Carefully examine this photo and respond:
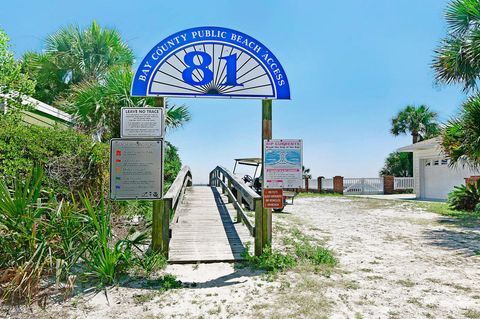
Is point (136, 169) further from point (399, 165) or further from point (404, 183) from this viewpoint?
point (399, 165)

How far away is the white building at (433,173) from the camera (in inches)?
679

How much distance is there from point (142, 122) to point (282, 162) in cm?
230

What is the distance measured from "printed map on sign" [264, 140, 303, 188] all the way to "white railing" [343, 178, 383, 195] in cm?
2205

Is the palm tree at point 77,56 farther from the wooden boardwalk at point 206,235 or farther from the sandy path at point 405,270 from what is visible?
the sandy path at point 405,270

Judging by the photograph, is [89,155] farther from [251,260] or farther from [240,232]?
[251,260]

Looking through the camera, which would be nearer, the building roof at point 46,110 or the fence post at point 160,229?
the fence post at point 160,229

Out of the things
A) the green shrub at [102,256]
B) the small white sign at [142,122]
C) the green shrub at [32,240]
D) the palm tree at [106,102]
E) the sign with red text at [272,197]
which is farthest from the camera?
the palm tree at [106,102]

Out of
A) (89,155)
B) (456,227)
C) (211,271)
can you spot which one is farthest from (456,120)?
(89,155)

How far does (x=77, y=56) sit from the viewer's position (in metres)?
16.8

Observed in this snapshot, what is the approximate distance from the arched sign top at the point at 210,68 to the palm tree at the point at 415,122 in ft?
100

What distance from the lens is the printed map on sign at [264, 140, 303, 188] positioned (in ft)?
18.0

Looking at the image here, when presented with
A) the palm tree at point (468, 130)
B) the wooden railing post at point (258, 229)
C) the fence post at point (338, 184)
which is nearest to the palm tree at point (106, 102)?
the wooden railing post at point (258, 229)

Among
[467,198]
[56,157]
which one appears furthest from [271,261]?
[467,198]

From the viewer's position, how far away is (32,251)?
4.35m
